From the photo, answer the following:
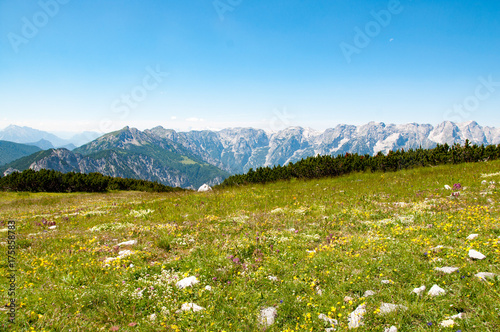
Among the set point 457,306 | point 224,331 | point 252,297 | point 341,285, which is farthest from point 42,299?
point 457,306

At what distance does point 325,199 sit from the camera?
15.7m

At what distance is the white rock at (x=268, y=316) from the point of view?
4939 mm

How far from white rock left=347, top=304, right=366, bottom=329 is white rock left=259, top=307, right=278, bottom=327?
4.78 feet

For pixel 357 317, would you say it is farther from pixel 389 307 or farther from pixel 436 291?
pixel 436 291

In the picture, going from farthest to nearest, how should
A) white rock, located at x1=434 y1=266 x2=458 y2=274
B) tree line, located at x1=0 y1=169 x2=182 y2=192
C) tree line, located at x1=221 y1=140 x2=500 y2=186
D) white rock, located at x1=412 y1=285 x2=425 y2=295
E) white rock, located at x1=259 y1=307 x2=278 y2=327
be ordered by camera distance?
tree line, located at x1=0 y1=169 x2=182 y2=192
tree line, located at x1=221 y1=140 x2=500 y2=186
white rock, located at x1=434 y1=266 x2=458 y2=274
white rock, located at x1=412 y1=285 x2=425 y2=295
white rock, located at x1=259 y1=307 x2=278 y2=327

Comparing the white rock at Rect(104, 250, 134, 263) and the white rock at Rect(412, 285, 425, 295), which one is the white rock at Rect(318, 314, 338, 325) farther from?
the white rock at Rect(104, 250, 134, 263)

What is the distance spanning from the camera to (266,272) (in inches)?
265

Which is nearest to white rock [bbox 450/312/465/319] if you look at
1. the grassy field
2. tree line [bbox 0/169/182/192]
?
the grassy field

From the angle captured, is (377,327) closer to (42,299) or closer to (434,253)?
(434,253)

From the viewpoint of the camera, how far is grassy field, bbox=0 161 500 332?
4.82m

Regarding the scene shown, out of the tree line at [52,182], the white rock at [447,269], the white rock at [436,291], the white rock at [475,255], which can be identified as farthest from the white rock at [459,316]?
the tree line at [52,182]

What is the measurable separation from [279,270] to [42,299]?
18.2 feet

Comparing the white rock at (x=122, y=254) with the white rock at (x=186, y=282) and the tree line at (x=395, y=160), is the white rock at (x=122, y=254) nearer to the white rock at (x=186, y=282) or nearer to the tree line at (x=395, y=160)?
the white rock at (x=186, y=282)

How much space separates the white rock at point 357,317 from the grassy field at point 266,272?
0.27 feet
